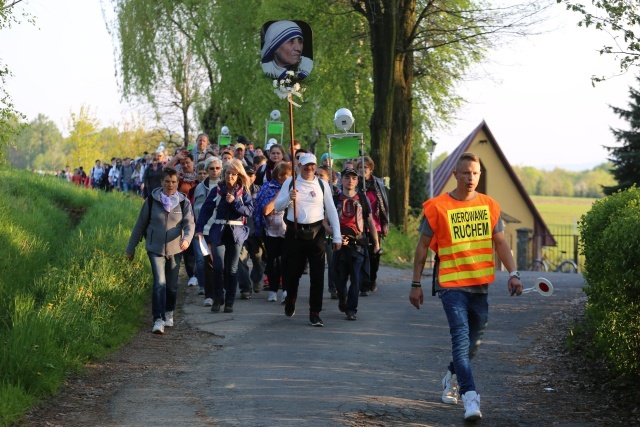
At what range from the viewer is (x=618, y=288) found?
8.44m

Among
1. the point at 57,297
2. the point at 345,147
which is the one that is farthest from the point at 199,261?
the point at 345,147

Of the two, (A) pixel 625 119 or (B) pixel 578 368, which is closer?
A: (B) pixel 578 368

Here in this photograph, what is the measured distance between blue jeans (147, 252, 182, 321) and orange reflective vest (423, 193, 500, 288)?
4.33m

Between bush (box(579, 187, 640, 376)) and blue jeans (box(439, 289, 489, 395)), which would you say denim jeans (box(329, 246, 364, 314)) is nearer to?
bush (box(579, 187, 640, 376))

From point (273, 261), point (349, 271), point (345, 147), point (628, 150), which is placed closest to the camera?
point (349, 271)

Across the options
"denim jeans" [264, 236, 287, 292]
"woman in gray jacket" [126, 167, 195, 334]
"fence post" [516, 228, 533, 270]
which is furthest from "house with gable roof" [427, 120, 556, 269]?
"woman in gray jacket" [126, 167, 195, 334]

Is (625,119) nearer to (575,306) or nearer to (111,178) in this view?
(111,178)

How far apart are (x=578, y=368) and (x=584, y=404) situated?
1518mm

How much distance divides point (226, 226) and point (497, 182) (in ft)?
166

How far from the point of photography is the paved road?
778 cm

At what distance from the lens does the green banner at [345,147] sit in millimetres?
16891

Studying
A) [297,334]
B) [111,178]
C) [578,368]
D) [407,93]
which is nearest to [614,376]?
[578,368]

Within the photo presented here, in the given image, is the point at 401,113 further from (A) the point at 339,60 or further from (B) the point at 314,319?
(B) the point at 314,319

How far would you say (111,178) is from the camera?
46.8 metres
